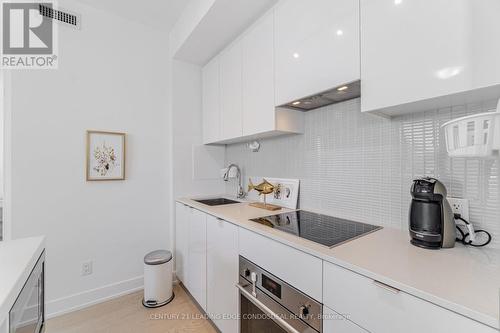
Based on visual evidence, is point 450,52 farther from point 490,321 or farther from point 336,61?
point 490,321

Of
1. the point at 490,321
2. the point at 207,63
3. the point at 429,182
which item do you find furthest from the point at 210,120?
the point at 490,321

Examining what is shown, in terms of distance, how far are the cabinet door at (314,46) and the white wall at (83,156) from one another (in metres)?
1.47

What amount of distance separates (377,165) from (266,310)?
99 cm

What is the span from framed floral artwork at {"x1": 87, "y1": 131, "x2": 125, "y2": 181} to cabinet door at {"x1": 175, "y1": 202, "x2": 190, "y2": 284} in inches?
25.6

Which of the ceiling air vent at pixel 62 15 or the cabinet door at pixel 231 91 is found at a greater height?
the ceiling air vent at pixel 62 15

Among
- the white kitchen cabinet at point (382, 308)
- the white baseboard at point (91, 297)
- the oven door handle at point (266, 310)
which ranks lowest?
the white baseboard at point (91, 297)

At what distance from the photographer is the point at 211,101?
2.32m

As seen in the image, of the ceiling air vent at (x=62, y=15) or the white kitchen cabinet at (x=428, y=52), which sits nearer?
the white kitchen cabinet at (x=428, y=52)

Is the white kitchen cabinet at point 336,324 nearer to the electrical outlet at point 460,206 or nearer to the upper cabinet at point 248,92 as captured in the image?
the electrical outlet at point 460,206

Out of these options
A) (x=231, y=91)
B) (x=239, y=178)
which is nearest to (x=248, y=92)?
(x=231, y=91)

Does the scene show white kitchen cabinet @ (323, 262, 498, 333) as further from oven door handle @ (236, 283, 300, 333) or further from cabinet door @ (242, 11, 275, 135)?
cabinet door @ (242, 11, 275, 135)

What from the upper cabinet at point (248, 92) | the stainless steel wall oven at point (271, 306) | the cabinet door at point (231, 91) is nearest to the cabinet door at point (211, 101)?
the upper cabinet at point (248, 92)

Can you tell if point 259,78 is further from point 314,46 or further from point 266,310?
point 266,310
